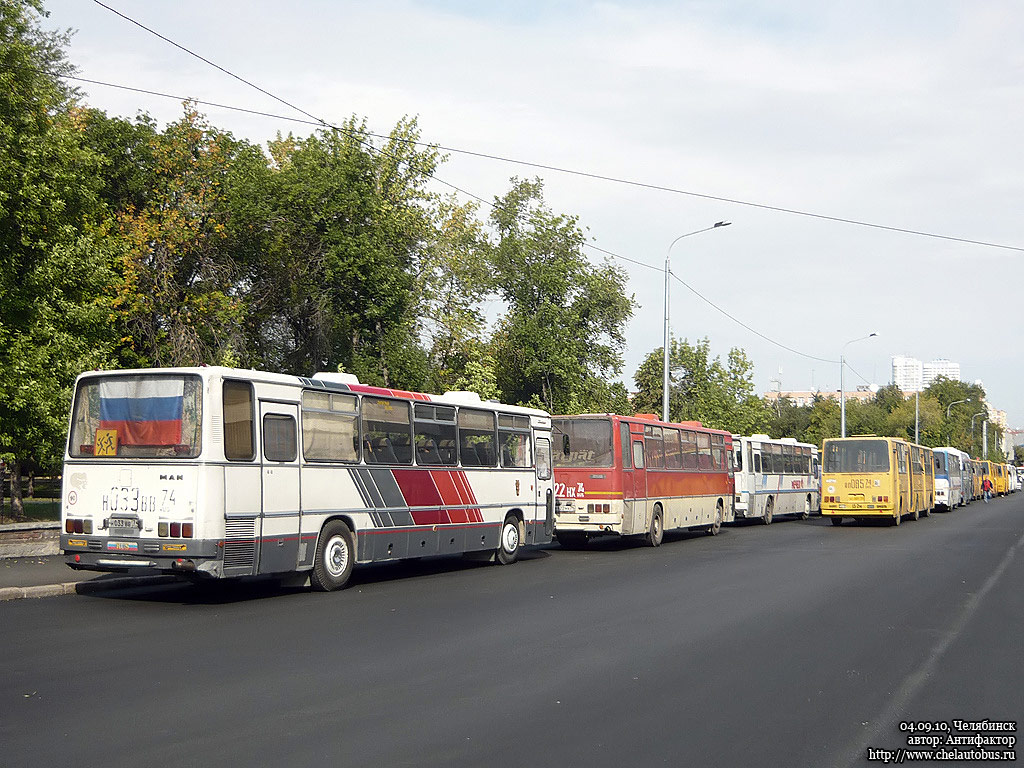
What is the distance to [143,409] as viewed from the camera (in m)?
13.9

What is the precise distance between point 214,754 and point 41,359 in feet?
58.5

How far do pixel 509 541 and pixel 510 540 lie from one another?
0.04m

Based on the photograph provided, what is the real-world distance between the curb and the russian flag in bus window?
230 centimetres

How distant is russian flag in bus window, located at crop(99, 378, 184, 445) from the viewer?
13.6m

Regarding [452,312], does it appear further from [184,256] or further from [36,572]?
[36,572]

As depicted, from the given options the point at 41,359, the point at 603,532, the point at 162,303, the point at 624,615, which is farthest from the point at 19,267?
the point at 624,615

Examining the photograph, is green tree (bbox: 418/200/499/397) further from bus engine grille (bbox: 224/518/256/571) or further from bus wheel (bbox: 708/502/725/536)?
bus engine grille (bbox: 224/518/256/571)

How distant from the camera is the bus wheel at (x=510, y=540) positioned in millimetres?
20828

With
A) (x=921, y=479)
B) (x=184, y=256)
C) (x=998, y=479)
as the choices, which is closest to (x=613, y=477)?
(x=184, y=256)

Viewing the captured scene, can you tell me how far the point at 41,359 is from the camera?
22.0 meters

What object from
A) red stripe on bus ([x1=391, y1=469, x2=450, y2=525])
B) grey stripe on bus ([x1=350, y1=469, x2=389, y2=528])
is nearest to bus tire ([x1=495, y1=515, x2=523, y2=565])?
red stripe on bus ([x1=391, y1=469, x2=450, y2=525])

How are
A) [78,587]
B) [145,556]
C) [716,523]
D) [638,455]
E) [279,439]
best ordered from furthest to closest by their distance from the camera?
[716,523] < [638,455] < [78,587] < [279,439] < [145,556]

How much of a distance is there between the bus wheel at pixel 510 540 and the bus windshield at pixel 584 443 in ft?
9.25

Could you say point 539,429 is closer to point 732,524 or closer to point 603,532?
point 603,532
